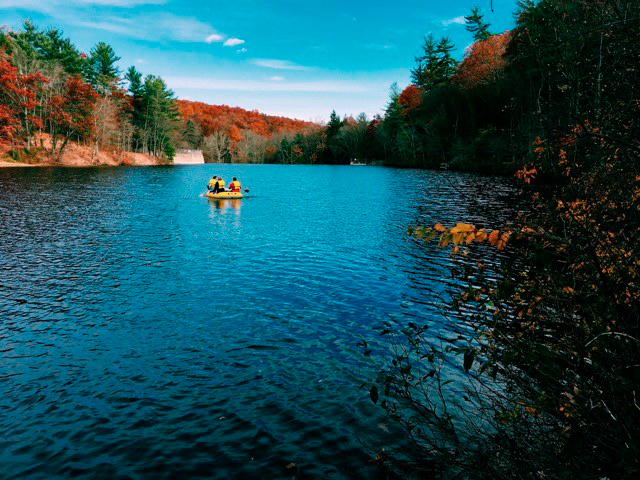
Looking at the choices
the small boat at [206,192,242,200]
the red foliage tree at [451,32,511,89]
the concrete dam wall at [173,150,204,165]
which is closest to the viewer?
the small boat at [206,192,242,200]

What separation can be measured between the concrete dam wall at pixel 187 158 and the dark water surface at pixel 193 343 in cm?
10667

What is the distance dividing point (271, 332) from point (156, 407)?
404 centimetres

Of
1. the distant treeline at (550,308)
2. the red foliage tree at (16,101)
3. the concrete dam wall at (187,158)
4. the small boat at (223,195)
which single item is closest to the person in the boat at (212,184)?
the small boat at (223,195)

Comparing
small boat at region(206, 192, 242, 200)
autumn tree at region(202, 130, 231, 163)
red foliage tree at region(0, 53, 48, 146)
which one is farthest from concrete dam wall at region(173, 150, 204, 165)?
small boat at region(206, 192, 242, 200)

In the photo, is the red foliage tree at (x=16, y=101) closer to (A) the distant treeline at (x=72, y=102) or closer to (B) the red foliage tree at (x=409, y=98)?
(A) the distant treeline at (x=72, y=102)

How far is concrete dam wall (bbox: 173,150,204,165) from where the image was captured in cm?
12585

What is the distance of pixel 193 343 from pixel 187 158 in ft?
434

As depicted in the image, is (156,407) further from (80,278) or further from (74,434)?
(80,278)

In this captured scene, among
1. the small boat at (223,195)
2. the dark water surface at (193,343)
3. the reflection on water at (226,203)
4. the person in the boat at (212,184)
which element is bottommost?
the dark water surface at (193,343)

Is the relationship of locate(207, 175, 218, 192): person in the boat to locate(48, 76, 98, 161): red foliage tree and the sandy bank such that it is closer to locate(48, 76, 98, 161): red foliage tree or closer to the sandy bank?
the sandy bank

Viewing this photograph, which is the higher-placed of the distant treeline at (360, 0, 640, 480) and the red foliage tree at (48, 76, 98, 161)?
the red foliage tree at (48, 76, 98, 161)

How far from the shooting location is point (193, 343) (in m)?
10.6

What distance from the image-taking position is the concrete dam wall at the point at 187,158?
125850mm

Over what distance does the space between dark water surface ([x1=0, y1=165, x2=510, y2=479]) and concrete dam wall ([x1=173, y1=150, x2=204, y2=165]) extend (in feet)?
350
